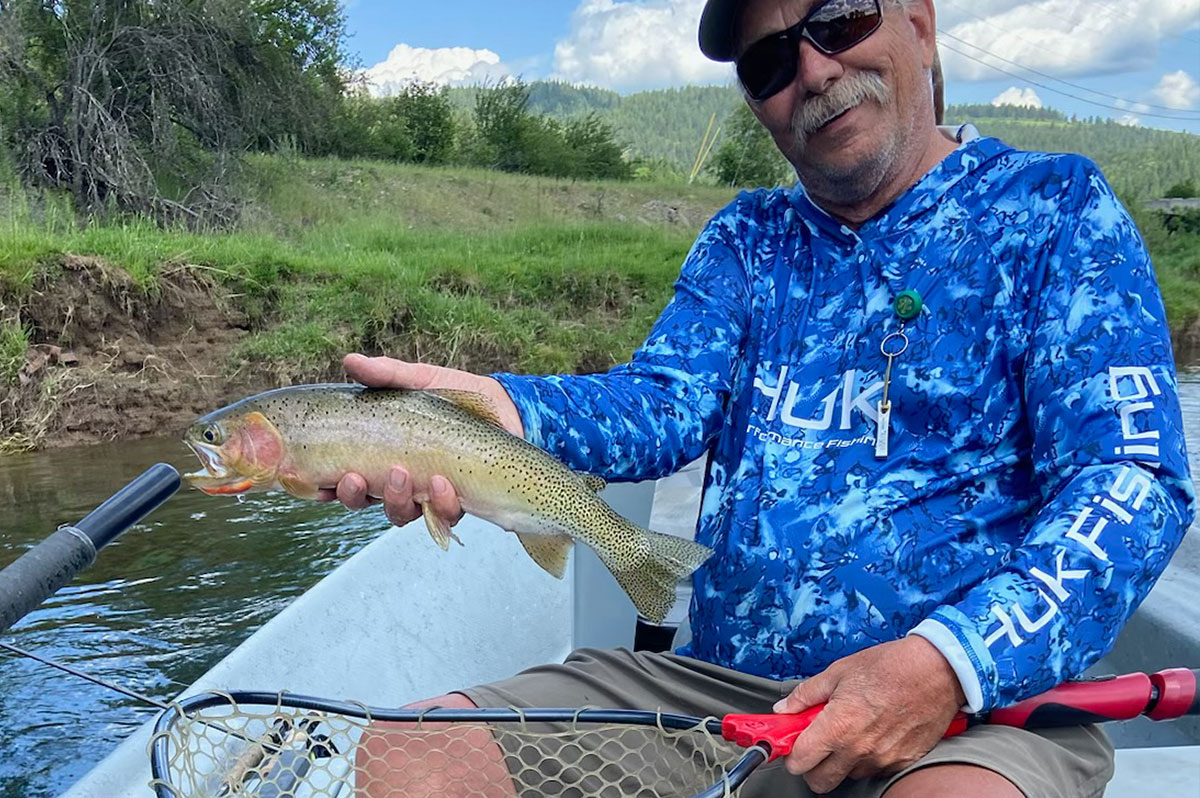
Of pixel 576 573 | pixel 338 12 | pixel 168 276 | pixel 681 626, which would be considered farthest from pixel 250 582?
pixel 338 12

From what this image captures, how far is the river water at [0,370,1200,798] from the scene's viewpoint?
3949 millimetres

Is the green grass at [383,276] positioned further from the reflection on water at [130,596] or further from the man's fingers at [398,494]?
the man's fingers at [398,494]

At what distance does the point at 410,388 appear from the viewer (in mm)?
2150

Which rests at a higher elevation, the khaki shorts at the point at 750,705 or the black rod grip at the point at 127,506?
the black rod grip at the point at 127,506

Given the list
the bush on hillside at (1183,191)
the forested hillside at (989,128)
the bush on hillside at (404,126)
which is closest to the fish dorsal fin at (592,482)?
the bush on hillside at (404,126)

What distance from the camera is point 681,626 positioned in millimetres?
3320

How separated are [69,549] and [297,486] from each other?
1.57 ft

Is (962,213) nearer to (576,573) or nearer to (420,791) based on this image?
(420,791)

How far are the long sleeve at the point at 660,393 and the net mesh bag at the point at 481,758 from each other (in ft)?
1.89

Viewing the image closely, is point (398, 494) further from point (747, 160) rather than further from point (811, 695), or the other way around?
point (747, 160)

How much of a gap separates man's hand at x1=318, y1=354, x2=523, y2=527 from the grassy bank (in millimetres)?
7969

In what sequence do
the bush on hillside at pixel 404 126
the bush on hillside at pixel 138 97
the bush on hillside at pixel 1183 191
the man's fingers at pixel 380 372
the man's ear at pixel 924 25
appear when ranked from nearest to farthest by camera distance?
the man's fingers at pixel 380 372
the man's ear at pixel 924 25
the bush on hillside at pixel 138 97
the bush on hillside at pixel 404 126
the bush on hillside at pixel 1183 191

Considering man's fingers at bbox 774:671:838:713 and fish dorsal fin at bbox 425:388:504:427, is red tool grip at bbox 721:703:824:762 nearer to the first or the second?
man's fingers at bbox 774:671:838:713

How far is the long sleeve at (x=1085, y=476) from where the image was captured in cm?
161
